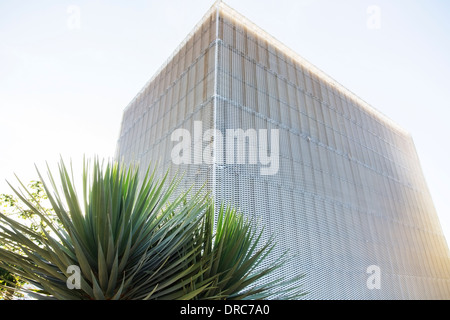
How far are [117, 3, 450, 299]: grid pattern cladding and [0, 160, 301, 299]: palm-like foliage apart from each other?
10.2 feet

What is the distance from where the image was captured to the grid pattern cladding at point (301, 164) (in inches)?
254

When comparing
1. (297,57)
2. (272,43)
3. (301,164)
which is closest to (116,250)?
(301,164)

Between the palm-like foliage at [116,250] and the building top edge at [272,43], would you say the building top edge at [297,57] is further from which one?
the palm-like foliage at [116,250]

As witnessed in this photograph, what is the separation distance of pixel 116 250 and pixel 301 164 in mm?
6302

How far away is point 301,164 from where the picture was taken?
7.75 m

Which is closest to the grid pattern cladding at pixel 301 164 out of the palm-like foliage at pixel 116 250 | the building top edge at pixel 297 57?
the building top edge at pixel 297 57

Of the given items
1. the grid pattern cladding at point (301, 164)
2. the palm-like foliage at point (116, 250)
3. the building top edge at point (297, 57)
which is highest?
the building top edge at point (297, 57)

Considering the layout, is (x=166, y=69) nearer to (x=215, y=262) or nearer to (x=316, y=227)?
(x=316, y=227)

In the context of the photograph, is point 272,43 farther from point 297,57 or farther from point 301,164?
point 301,164

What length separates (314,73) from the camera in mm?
10555

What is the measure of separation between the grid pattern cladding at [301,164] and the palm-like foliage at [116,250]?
10.2 ft
